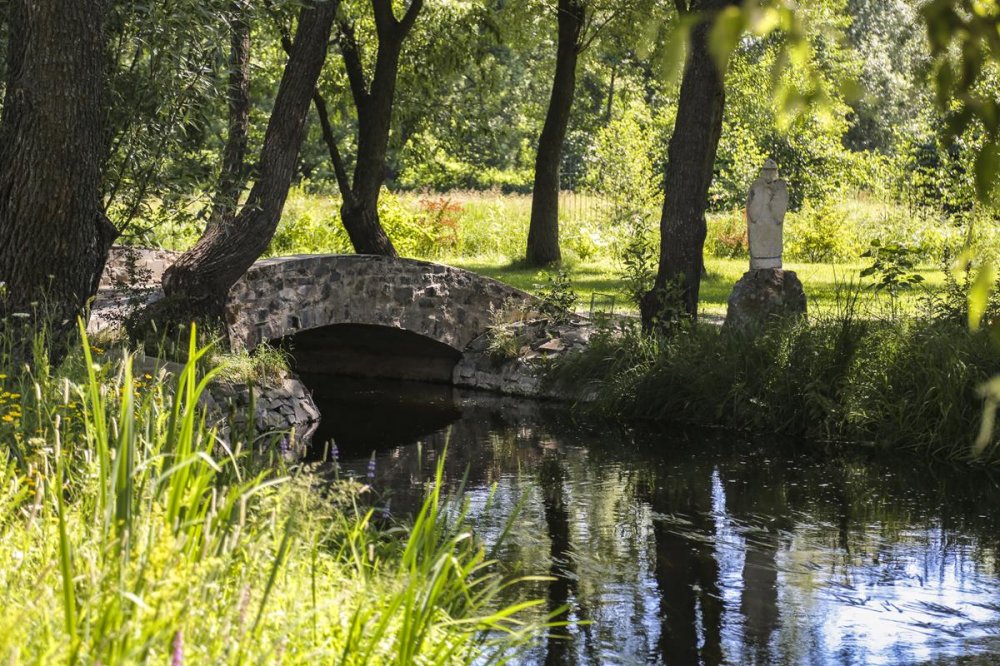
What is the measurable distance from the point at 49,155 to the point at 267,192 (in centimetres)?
380

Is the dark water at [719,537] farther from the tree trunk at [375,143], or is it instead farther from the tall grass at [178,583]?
the tree trunk at [375,143]

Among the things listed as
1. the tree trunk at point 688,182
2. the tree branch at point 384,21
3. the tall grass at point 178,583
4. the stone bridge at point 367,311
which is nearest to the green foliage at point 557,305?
the stone bridge at point 367,311

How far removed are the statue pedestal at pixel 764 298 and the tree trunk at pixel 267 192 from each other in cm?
436

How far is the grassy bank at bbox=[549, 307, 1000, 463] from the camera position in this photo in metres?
10.6

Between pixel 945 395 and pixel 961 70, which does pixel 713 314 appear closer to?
pixel 945 395

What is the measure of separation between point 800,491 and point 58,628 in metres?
7.04

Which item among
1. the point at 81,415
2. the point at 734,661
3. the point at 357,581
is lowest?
the point at 734,661

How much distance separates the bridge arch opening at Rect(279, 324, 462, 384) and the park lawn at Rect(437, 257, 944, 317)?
6.07 feet

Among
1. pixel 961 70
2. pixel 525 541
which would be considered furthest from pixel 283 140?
pixel 961 70

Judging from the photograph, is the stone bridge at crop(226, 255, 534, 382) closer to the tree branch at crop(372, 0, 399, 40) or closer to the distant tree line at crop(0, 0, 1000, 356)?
the distant tree line at crop(0, 0, 1000, 356)

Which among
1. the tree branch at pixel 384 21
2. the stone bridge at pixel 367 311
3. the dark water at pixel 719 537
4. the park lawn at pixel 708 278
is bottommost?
the dark water at pixel 719 537

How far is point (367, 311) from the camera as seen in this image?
13.8 m

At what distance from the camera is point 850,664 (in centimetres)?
582

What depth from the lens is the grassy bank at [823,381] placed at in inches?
416
